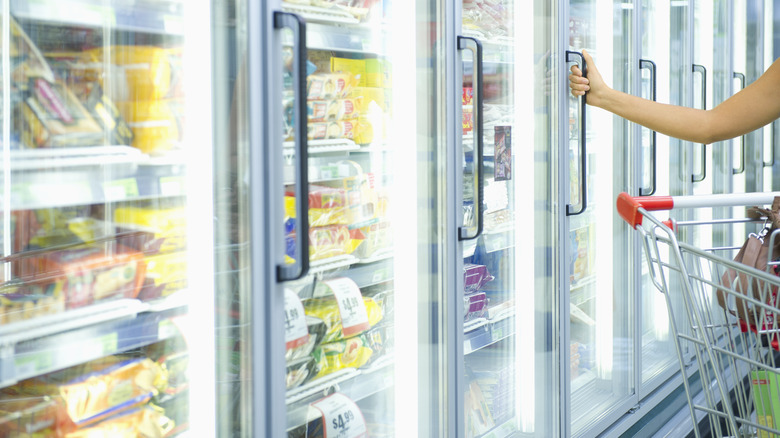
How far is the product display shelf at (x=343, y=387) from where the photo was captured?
1715mm

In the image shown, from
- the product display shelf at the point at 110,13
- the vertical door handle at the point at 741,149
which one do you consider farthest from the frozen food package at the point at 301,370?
the vertical door handle at the point at 741,149

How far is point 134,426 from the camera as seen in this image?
54.1 inches

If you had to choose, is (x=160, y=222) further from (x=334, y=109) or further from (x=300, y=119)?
(x=334, y=109)

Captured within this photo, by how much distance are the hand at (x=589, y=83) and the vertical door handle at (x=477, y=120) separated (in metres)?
0.64

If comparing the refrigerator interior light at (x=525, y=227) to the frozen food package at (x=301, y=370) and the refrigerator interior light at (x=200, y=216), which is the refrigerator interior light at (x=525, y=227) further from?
the refrigerator interior light at (x=200, y=216)

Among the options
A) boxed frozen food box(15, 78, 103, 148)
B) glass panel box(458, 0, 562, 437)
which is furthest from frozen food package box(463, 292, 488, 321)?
boxed frozen food box(15, 78, 103, 148)

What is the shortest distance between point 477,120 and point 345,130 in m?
0.38

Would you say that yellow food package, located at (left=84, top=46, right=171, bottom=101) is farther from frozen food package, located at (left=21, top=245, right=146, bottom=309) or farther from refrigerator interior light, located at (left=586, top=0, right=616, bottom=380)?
refrigerator interior light, located at (left=586, top=0, right=616, bottom=380)

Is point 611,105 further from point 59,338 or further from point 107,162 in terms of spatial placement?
point 59,338

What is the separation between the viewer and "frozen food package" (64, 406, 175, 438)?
4.35ft

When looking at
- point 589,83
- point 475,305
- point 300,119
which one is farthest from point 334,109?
point 589,83

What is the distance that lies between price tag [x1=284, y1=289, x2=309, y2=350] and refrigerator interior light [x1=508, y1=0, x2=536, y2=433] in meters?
1.07

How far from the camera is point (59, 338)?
1204 mm

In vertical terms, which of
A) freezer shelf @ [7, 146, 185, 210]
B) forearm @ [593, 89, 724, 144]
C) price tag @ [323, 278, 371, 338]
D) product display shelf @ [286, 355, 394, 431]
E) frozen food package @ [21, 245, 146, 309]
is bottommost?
product display shelf @ [286, 355, 394, 431]
